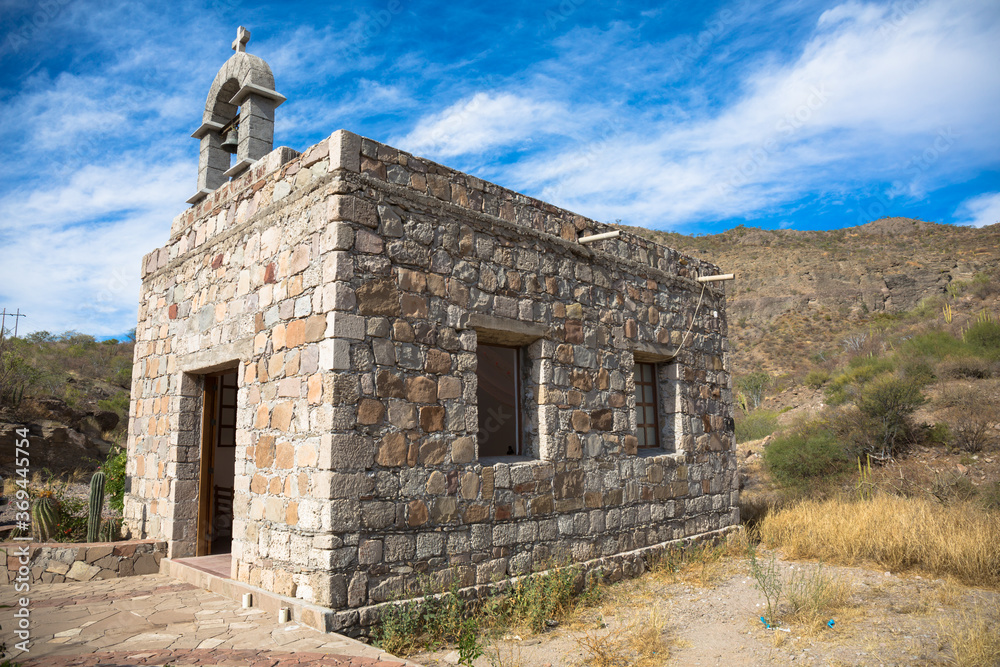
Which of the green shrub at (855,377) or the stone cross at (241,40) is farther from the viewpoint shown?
the green shrub at (855,377)

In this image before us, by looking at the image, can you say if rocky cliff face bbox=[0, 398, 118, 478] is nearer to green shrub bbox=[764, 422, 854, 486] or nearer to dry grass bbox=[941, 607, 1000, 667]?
green shrub bbox=[764, 422, 854, 486]

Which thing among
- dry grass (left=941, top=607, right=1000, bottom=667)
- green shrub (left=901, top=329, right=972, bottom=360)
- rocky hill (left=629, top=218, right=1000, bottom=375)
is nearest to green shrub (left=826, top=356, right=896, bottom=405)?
green shrub (left=901, top=329, right=972, bottom=360)

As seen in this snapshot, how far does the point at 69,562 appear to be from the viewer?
5.92 m

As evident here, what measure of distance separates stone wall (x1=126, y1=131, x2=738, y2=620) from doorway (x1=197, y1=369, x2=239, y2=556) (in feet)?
0.36

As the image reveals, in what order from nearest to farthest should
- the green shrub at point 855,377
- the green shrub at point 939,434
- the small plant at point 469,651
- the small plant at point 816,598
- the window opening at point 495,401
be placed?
the small plant at point 469,651, the small plant at point 816,598, the window opening at point 495,401, the green shrub at point 939,434, the green shrub at point 855,377

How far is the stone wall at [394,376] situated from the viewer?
181 inches

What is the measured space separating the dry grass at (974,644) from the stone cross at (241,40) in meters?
8.29

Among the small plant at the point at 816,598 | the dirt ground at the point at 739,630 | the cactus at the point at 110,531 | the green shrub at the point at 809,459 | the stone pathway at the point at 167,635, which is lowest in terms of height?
the dirt ground at the point at 739,630

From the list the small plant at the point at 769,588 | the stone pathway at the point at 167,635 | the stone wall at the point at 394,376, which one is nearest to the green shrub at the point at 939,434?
the small plant at the point at 769,588

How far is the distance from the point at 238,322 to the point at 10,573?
325 cm

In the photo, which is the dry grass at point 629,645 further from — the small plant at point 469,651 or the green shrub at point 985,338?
the green shrub at point 985,338

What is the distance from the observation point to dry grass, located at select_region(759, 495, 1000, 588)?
244 inches

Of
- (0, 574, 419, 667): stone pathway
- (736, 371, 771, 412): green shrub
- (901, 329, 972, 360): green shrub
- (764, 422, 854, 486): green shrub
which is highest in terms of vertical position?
(901, 329, 972, 360): green shrub

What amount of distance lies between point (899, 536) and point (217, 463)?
7.80m
